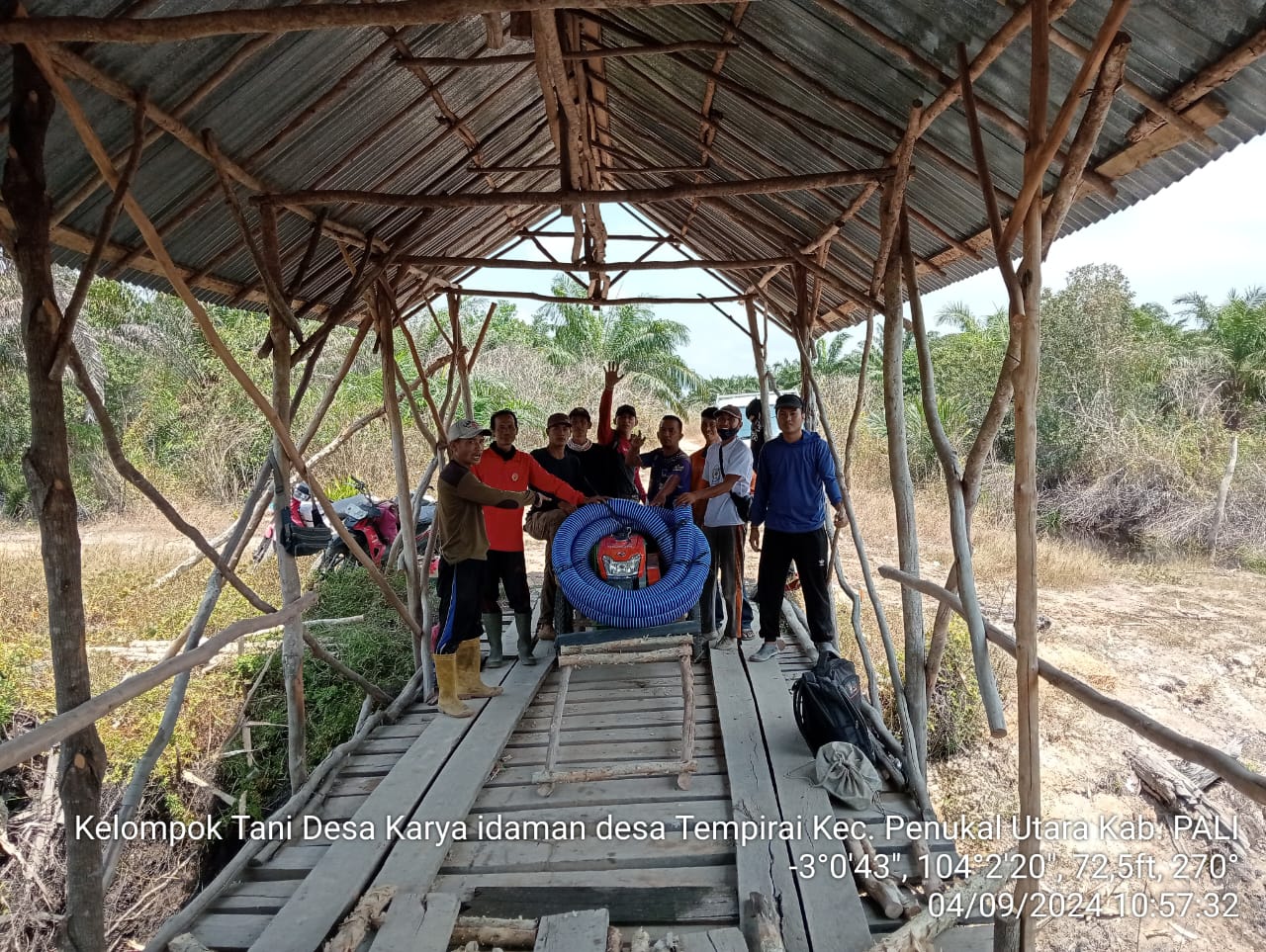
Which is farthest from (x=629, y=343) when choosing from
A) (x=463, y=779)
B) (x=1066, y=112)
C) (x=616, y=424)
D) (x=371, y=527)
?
(x=1066, y=112)

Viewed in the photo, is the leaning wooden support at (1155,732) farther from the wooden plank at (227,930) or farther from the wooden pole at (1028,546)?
the wooden plank at (227,930)

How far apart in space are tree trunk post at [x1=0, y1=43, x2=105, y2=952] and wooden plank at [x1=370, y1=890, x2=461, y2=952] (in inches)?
34.8

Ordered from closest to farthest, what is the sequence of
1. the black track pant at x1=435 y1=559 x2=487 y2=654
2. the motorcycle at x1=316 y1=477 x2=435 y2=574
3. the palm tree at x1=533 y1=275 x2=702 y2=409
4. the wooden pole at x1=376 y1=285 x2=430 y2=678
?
the black track pant at x1=435 y1=559 x2=487 y2=654 < the wooden pole at x1=376 y1=285 x2=430 y2=678 < the motorcycle at x1=316 y1=477 x2=435 y2=574 < the palm tree at x1=533 y1=275 x2=702 y2=409

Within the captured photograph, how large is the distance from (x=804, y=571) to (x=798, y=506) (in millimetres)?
386

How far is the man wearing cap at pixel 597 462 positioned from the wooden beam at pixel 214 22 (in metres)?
3.60

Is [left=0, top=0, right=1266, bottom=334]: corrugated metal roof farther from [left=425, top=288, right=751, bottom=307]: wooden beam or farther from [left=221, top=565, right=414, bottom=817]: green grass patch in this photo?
[left=221, top=565, right=414, bottom=817]: green grass patch

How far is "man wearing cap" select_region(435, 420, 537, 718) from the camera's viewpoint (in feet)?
13.5

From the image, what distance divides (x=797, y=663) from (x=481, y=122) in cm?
395

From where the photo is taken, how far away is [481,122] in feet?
16.4

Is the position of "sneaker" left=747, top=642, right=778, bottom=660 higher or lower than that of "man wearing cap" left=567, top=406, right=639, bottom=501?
lower

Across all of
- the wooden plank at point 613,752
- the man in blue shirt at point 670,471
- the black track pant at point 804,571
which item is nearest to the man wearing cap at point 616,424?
the man in blue shirt at point 670,471

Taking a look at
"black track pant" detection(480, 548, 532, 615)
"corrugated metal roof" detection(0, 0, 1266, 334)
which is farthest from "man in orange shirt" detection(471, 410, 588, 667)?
"corrugated metal roof" detection(0, 0, 1266, 334)

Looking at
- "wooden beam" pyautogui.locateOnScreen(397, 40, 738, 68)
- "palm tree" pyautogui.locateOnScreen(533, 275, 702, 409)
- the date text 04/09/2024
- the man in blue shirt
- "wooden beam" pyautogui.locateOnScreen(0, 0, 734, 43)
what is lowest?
the date text 04/09/2024

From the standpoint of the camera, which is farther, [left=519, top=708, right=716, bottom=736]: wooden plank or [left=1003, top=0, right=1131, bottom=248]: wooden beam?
[left=519, top=708, right=716, bottom=736]: wooden plank
